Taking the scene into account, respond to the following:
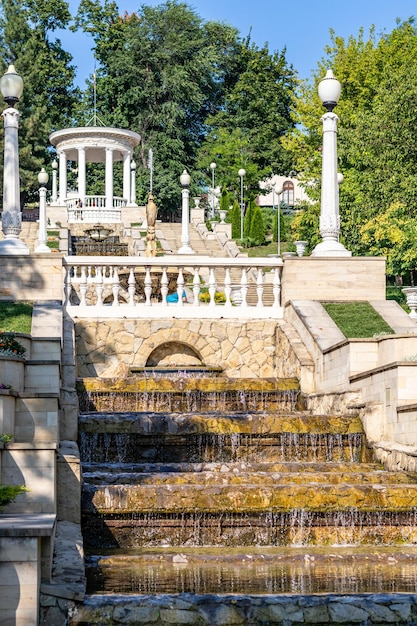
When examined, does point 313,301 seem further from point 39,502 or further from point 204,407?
point 39,502

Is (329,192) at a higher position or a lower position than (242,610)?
higher

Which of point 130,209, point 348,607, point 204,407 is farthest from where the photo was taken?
point 130,209

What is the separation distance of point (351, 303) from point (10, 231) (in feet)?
21.2

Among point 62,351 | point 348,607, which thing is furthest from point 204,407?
point 348,607

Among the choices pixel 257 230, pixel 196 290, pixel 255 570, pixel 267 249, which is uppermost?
pixel 257 230

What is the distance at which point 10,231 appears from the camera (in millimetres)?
20391

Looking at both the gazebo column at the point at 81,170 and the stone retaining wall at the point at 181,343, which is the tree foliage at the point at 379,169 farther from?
the gazebo column at the point at 81,170

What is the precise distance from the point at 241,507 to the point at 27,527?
3.88m

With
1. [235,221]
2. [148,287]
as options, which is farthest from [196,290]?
[235,221]

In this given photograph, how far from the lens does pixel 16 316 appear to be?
17891mm

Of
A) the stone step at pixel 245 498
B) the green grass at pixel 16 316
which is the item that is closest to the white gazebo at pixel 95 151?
the green grass at pixel 16 316

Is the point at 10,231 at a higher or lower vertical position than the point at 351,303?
higher

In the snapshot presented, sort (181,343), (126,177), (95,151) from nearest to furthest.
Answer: (181,343), (126,177), (95,151)

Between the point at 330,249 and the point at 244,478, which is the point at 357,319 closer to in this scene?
the point at 330,249
